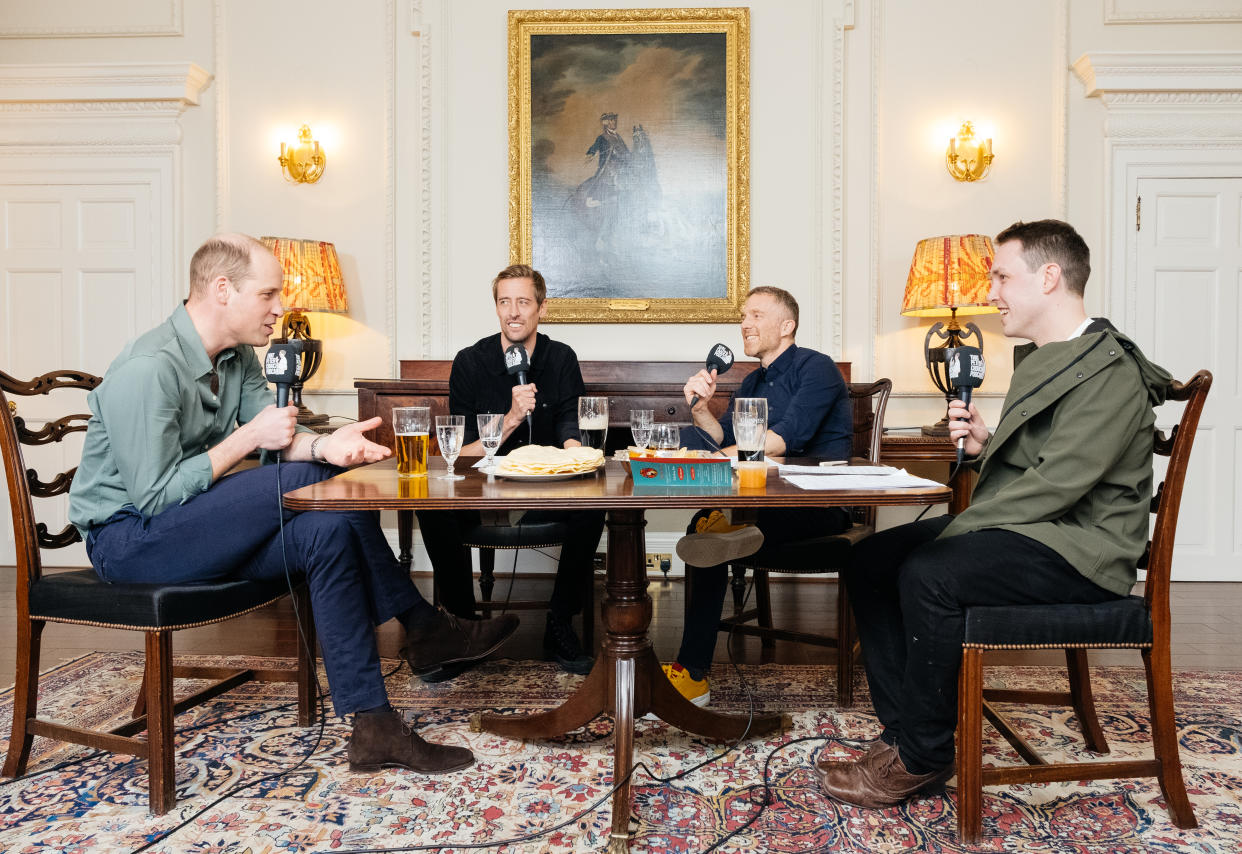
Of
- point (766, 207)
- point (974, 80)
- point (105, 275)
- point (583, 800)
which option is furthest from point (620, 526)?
point (105, 275)

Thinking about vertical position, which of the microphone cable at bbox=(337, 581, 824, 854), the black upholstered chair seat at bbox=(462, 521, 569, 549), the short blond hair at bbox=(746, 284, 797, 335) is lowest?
the microphone cable at bbox=(337, 581, 824, 854)

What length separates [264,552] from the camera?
2090 mm

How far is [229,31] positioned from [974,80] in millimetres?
3578

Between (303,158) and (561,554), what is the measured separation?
246cm

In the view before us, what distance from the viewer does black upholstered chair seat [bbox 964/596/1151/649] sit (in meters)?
1.77

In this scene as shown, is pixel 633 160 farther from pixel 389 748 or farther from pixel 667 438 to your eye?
pixel 389 748

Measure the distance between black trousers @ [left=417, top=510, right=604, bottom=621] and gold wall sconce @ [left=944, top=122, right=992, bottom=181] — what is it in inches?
98.4

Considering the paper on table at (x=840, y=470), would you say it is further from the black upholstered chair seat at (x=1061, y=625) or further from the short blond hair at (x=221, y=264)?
the short blond hair at (x=221, y=264)

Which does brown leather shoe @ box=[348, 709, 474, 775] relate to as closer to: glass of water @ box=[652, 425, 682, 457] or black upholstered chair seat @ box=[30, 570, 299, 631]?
black upholstered chair seat @ box=[30, 570, 299, 631]

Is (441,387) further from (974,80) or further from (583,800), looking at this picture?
(974,80)

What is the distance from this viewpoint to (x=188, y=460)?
2.02 metres

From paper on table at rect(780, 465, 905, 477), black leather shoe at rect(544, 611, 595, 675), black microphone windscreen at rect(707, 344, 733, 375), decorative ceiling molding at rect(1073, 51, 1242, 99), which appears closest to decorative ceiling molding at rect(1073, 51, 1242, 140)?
decorative ceiling molding at rect(1073, 51, 1242, 99)

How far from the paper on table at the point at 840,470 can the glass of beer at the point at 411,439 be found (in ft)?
2.72

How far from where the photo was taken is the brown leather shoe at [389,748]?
205cm
